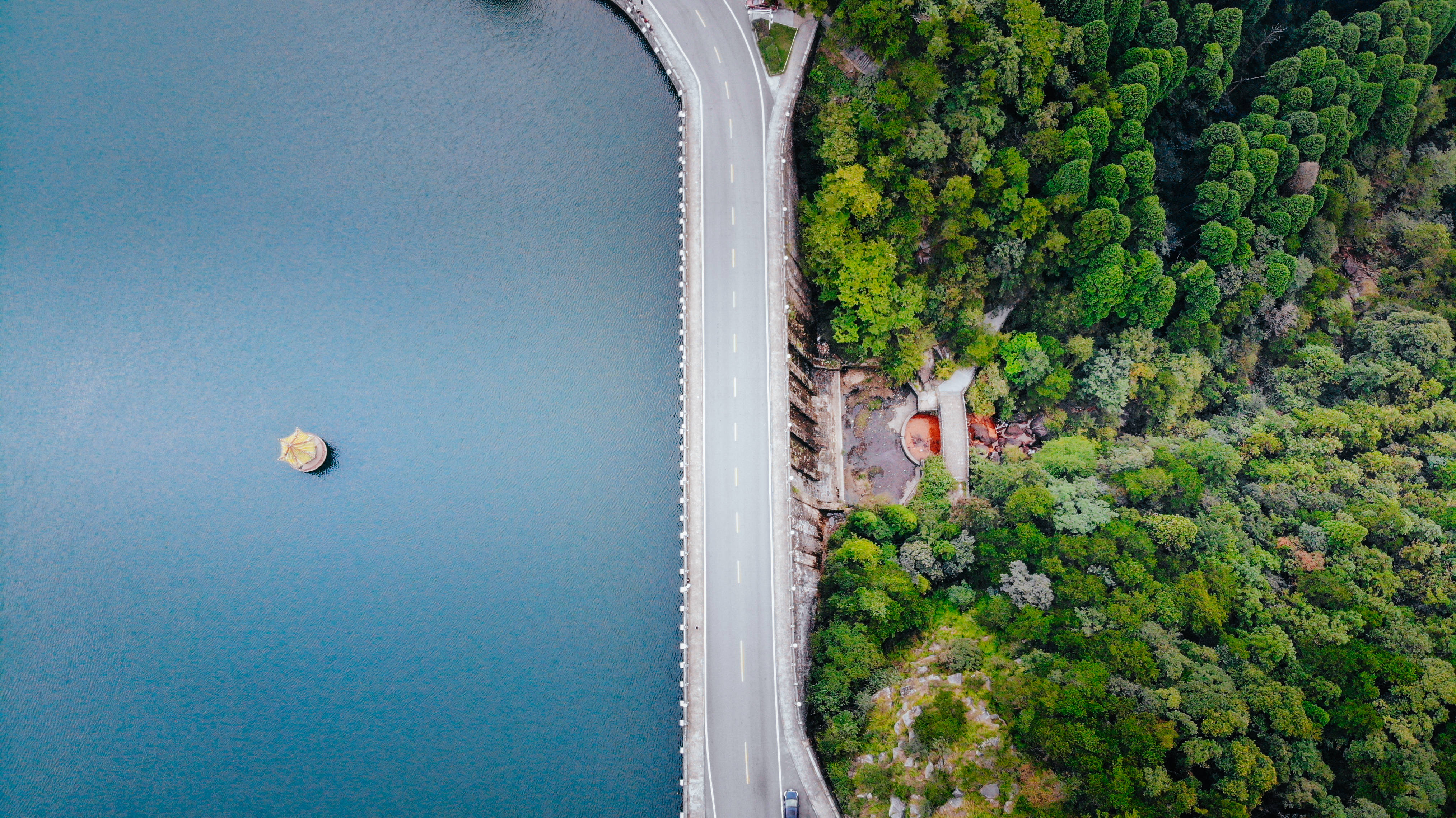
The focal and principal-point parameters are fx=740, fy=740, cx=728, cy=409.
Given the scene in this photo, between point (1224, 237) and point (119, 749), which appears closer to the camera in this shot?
point (119, 749)

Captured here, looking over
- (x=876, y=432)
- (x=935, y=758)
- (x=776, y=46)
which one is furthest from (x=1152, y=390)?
(x=776, y=46)

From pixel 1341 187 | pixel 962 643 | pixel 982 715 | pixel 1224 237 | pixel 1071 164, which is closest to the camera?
pixel 982 715

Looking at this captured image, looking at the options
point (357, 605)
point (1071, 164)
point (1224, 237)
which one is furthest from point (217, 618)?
point (1224, 237)

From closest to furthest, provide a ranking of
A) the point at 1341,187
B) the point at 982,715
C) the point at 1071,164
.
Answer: the point at 982,715
the point at 1071,164
the point at 1341,187

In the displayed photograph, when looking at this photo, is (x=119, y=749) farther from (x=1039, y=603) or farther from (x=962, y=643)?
(x=1039, y=603)

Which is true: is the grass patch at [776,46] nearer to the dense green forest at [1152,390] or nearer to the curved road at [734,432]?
the curved road at [734,432]

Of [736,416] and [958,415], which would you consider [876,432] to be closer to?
[958,415]

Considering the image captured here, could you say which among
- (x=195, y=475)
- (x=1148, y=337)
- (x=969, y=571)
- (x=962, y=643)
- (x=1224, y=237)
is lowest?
(x=962, y=643)

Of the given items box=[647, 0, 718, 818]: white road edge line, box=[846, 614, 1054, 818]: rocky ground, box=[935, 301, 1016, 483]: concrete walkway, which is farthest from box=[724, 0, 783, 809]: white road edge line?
box=[935, 301, 1016, 483]: concrete walkway
